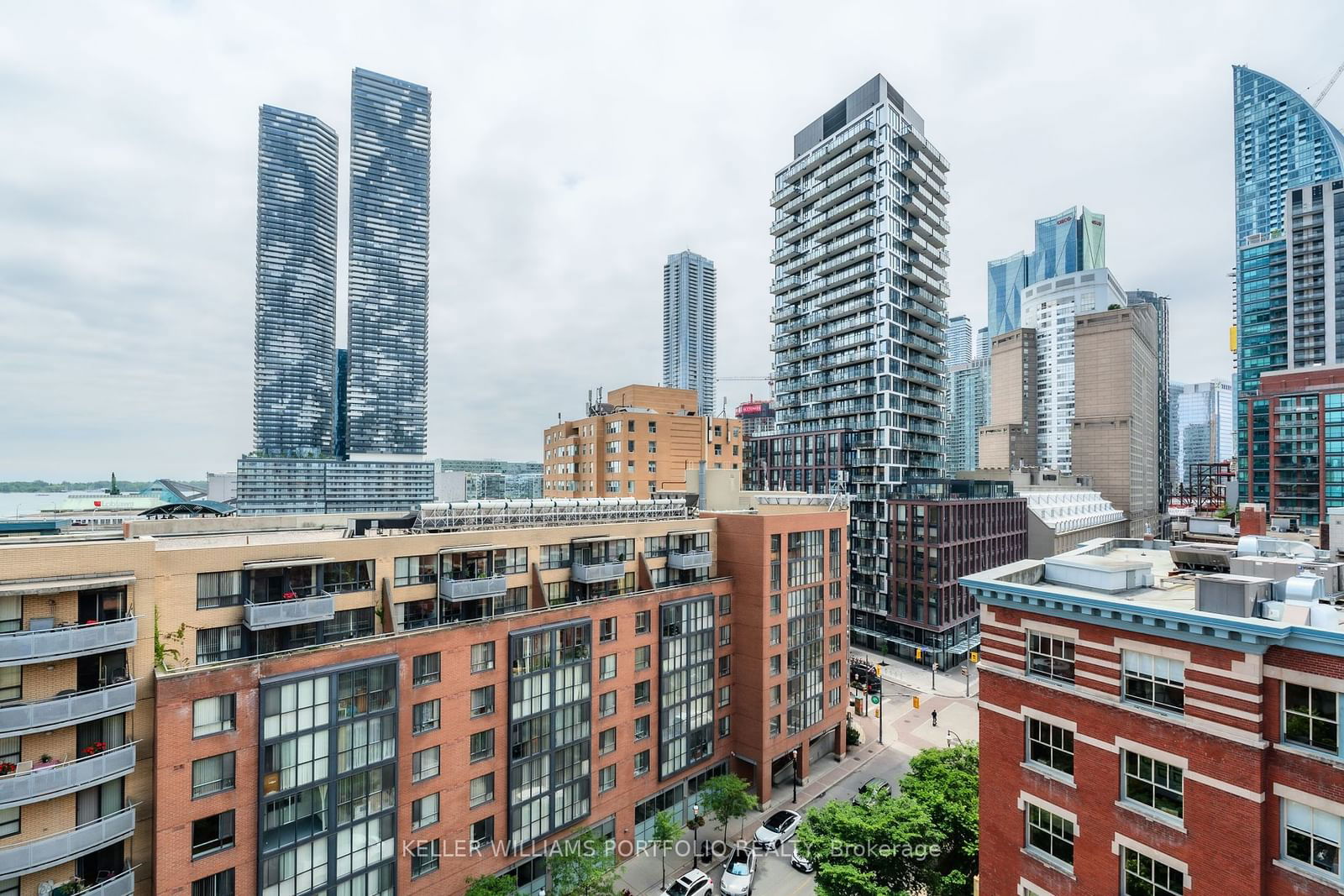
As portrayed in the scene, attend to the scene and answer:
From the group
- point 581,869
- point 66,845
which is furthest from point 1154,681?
point 66,845

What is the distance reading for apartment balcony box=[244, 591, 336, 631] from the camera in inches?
1060

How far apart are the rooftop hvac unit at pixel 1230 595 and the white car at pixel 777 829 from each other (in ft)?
110

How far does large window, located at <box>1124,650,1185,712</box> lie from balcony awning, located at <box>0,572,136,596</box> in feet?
127

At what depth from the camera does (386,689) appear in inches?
1174

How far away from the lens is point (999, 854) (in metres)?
22.4

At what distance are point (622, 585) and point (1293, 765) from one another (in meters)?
34.3

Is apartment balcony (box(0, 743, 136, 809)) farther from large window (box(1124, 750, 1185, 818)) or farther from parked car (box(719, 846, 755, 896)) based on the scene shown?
large window (box(1124, 750, 1185, 818))

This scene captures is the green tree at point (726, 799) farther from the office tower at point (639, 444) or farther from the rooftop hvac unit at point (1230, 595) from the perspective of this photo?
the office tower at point (639, 444)

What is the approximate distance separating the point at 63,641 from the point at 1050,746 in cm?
3774

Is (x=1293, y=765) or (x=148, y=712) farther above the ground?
(x=1293, y=765)

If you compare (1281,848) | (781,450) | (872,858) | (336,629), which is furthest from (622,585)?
(781,450)

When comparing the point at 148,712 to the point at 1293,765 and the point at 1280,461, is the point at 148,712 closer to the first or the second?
the point at 1293,765

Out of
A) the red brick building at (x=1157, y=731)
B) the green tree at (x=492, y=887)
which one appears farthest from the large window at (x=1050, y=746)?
the green tree at (x=492, y=887)

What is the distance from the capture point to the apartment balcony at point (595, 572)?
39531 mm
